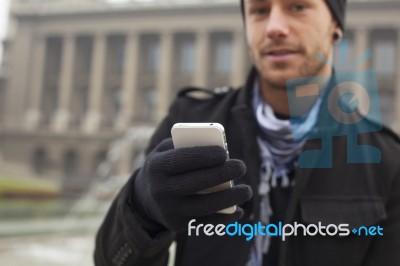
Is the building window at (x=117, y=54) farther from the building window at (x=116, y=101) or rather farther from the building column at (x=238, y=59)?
the building column at (x=238, y=59)

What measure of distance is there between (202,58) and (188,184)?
45418 mm

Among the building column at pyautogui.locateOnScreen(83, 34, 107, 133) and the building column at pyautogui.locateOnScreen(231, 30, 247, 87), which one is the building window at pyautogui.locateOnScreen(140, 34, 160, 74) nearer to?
the building column at pyautogui.locateOnScreen(83, 34, 107, 133)

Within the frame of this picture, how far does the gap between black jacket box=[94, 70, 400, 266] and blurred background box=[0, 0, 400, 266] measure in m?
36.8

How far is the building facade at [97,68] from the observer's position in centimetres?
4584

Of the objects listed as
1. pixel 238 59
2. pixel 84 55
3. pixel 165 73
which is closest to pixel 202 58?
pixel 238 59

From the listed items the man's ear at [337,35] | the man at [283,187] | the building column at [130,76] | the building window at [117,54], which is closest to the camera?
the man at [283,187]

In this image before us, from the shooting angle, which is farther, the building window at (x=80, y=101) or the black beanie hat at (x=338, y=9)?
the building window at (x=80, y=101)

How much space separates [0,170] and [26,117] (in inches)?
908

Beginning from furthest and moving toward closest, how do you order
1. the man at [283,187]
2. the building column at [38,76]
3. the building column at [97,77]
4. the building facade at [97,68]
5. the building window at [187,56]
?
1. the building column at [38,76]
2. the building column at [97,77]
3. the building window at [187,56]
4. the building facade at [97,68]
5. the man at [283,187]

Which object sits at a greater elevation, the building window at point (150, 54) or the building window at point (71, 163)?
the building window at point (150, 54)

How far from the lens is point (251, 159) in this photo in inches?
78.5

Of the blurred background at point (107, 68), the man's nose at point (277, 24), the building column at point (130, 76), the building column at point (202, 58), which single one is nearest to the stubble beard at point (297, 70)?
the man's nose at point (277, 24)

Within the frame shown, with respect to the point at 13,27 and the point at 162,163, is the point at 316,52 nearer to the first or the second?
the point at 162,163

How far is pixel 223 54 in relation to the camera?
4831 centimetres
